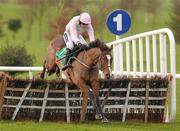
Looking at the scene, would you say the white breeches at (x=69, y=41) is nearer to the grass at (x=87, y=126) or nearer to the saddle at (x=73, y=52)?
the saddle at (x=73, y=52)

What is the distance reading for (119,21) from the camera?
1424cm

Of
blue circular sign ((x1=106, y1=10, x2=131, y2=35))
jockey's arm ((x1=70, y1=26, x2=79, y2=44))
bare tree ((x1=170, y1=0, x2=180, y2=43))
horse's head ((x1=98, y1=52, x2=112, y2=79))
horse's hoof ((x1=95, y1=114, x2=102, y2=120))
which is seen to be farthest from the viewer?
bare tree ((x1=170, y1=0, x2=180, y2=43))

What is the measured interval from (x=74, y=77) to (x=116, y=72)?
2374mm

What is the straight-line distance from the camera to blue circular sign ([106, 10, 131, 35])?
14203mm

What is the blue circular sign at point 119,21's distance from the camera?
14.2 metres

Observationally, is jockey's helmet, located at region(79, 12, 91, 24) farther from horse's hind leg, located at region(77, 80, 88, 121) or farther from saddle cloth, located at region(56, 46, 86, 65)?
horse's hind leg, located at region(77, 80, 88, 121)

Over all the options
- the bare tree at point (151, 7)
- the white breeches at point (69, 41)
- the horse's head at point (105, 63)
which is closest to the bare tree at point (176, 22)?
the bare tree at point (151, 7)

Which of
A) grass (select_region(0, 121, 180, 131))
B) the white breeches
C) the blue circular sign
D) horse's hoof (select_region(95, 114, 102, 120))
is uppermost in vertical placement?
the blue circular sign

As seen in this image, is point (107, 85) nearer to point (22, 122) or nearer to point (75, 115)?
point (75, 115)

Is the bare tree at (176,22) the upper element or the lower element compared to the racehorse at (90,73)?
upper

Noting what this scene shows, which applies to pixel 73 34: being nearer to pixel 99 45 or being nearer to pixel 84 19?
pixel 84 19

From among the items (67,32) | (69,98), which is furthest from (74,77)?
(67,32)

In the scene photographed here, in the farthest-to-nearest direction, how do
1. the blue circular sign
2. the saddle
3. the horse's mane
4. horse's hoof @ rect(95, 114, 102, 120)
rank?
1. the blue circular sign
2. the saddle
3. horse's hoof @ rect(95, 114, 102, 120)
4. the horse's mane

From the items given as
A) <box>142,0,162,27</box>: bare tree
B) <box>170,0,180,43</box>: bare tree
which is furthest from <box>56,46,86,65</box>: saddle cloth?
<box>142,0,162,27</box>: bare tree
